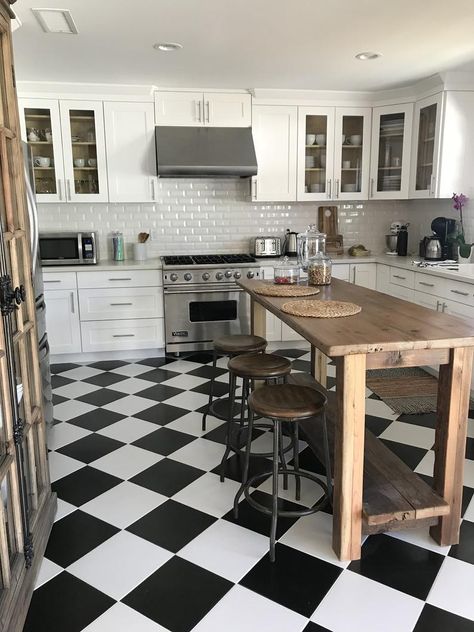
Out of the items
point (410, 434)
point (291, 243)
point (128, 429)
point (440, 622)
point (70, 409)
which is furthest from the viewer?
point (291, 243)

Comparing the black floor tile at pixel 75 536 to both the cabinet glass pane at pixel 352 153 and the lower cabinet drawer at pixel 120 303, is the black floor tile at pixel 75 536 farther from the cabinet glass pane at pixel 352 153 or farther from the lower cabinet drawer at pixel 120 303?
the cabinet glass pane at pixel 352 153

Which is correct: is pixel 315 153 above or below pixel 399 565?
above

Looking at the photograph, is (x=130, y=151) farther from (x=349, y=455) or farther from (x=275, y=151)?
(x=349, y=455)

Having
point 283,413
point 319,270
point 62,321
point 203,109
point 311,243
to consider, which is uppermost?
point 203,109

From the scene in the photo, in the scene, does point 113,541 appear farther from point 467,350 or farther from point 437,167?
point 437,167

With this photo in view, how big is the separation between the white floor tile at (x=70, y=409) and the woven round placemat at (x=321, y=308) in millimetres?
1798

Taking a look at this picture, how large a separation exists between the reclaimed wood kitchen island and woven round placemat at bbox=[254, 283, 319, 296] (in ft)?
1.91

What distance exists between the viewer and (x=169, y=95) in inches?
183

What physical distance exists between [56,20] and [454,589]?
346 centimetres

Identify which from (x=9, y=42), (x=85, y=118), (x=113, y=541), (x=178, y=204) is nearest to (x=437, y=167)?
(x=178, y=204)

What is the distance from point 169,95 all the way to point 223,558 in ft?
13.0

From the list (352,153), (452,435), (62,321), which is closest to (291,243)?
(352,153)

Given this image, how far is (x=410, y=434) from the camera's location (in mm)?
3139

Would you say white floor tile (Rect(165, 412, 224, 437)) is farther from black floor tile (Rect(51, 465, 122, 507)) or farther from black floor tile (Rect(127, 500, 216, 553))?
black floor tile (Rect(127, 500, 216, 553))
